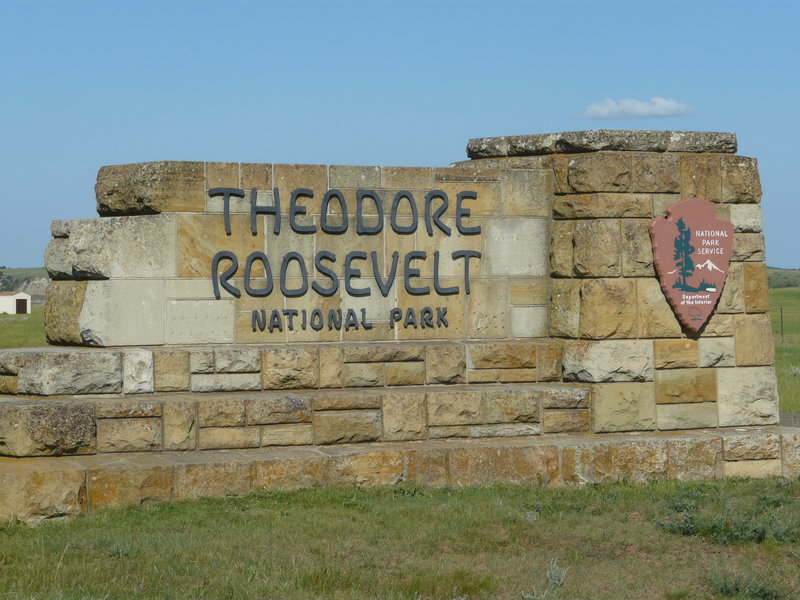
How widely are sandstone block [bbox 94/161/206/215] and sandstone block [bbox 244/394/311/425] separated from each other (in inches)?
71.0

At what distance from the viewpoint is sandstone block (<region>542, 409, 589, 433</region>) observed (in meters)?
11.2

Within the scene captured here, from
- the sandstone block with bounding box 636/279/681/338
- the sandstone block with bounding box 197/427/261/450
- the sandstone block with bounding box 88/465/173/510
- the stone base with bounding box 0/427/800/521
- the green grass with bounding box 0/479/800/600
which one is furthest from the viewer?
the sandstone block with bounding box 636/279/681/338

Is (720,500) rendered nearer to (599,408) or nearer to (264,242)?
(599,408)

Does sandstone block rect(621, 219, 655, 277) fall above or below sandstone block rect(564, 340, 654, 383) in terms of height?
above

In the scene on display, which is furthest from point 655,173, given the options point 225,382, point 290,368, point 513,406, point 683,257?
point 225,382

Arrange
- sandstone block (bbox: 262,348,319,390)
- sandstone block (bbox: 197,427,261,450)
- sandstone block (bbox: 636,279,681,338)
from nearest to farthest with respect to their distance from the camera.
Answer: sandstone block (bbox: 197,427,261,450)
sandstone block (bbox: 262,348,319,390)
sandstone block (bbox: 636,279,681,338)

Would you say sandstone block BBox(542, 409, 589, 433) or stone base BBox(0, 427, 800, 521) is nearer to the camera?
stone base BBox(0, 427, 800, 521)

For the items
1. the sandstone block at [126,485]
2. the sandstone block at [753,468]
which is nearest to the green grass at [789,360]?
the sandstone block at [753,468]

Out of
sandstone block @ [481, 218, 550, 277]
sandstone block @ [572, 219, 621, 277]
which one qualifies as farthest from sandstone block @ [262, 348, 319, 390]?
sandstone block @ [572, 219, 621, 277]

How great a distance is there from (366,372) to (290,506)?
184cm

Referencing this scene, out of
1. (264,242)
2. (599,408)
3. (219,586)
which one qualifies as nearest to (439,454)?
(599,408)

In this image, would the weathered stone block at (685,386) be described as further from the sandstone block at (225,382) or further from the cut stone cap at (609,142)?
the sandstone block at (225,382)

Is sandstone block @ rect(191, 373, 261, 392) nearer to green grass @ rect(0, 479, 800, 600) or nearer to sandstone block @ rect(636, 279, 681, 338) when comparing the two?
green grass @ rect(0, 479, 800, 600)

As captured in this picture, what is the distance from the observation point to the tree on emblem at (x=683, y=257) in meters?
11.5
